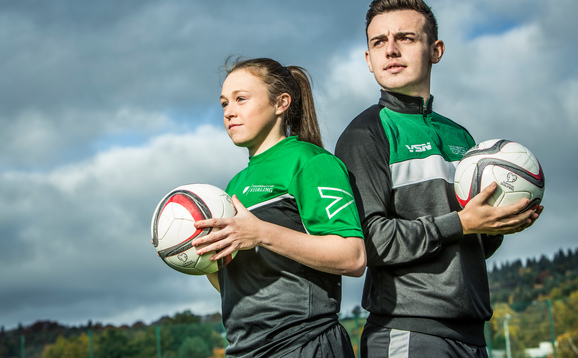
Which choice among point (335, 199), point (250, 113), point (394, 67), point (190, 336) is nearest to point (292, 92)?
point (250, 113)

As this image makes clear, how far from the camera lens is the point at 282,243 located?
108 inches

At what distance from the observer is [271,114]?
11.0 feet

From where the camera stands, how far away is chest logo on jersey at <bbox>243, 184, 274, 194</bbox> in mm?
3070

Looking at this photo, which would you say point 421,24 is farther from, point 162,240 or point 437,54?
point 162,240

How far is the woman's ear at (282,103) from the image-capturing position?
11.1 feet

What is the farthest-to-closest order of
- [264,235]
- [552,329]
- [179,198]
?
[552,329] → [179,198] → [264,235]

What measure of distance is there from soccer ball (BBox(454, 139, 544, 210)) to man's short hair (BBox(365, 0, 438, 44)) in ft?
2.86

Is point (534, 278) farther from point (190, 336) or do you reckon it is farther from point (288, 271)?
point (288, 271)

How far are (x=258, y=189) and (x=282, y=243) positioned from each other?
456 millimetres

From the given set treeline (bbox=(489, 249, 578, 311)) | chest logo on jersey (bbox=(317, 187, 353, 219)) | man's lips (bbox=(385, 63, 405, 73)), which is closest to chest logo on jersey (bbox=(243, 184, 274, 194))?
chest logo on jersey (bbox=(317, 187, 353, 219))

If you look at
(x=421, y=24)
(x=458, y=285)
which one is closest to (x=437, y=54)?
(x=421, y=24)

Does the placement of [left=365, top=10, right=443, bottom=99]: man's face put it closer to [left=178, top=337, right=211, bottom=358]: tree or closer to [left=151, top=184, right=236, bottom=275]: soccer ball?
[left=151, top=184, right=236, bottom=275]: soccer ball

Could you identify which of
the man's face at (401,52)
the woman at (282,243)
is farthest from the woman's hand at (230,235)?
the man's face at (401,52)

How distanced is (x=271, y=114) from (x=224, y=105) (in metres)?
0.29
